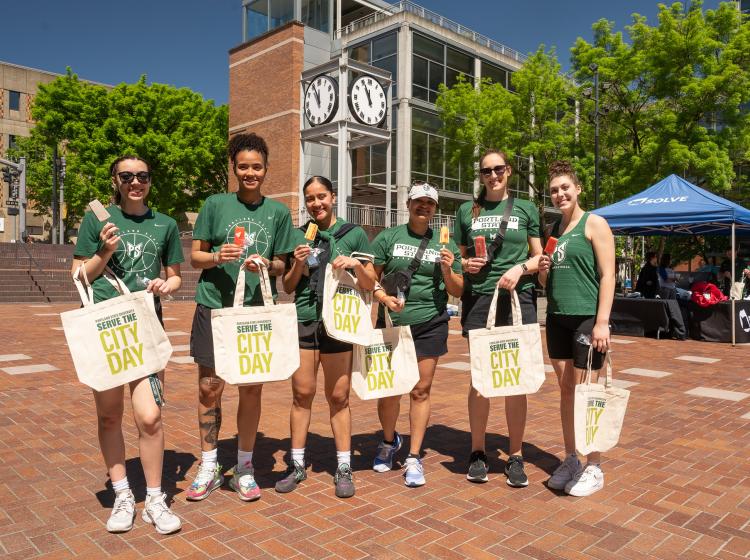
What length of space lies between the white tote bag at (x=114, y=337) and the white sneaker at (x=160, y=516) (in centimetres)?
70

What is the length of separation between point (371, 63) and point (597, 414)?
32595 millimetres

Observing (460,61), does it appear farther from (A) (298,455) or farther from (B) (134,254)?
(B) (134,254)

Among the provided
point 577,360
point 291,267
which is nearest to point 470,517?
point 577,360

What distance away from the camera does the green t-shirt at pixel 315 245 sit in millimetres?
3729

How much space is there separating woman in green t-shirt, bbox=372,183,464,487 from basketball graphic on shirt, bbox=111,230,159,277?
1.39 meters

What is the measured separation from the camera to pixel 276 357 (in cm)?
340

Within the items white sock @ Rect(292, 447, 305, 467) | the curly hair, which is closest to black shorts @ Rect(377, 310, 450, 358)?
white sock @ Rect(292, 447, 305, 467)

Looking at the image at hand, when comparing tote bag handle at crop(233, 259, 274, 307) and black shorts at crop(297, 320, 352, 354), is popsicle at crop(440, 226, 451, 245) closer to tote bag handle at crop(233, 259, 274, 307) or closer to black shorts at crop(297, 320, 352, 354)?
black shorts at crop(297, 320, 352, 354)

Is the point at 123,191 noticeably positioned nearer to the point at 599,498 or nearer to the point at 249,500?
the point at 249,500

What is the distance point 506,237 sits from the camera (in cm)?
388

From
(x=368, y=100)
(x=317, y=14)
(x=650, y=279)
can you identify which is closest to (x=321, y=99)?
(x=368, y=100)

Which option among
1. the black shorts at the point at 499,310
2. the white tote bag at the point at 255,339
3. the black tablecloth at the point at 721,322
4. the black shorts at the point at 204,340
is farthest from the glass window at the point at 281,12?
the white tote bag at the point at 255,339

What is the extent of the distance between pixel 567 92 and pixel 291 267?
82.3 ft

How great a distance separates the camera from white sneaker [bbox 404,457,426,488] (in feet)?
12.7
